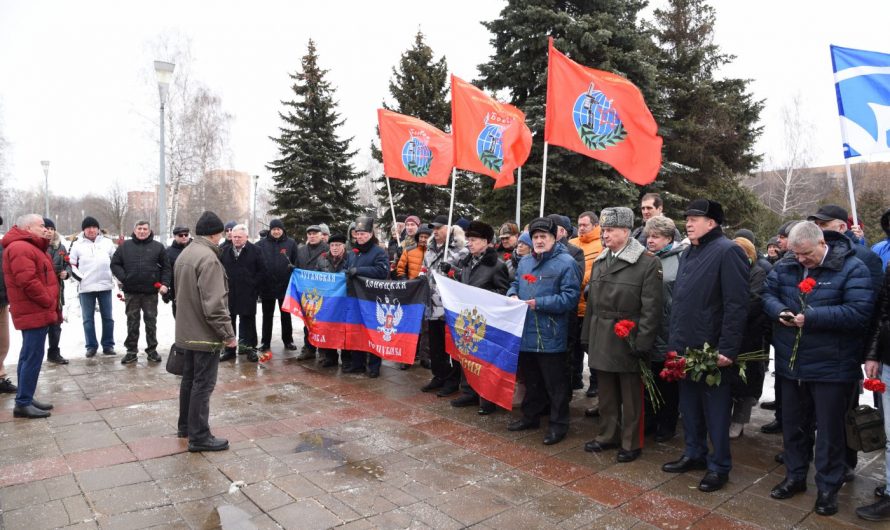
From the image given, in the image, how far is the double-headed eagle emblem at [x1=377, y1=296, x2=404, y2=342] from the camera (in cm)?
730

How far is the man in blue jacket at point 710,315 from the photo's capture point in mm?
4098

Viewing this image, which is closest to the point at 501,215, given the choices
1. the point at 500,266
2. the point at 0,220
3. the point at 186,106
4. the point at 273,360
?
the point at 273,360

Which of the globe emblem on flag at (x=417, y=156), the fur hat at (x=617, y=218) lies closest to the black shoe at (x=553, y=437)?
the fur hat at (x=617, y=218)

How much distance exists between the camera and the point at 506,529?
3590 millimetres

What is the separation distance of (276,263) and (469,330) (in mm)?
4381

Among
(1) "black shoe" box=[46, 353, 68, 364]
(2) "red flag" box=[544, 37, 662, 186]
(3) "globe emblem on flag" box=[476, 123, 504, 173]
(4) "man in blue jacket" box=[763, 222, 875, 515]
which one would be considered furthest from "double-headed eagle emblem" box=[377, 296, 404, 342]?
(1) "black shoe" box=[46, 353, 68, 364]

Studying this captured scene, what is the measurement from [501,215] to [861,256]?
39.2 feet

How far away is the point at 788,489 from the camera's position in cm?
402

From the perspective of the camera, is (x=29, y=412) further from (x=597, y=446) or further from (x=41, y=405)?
(x=597, y=446)

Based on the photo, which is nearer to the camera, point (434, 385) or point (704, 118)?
point (434, 385)

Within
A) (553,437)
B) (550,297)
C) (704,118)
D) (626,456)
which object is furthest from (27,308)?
(704,118)

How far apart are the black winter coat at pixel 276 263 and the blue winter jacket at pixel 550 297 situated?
15.2 ft

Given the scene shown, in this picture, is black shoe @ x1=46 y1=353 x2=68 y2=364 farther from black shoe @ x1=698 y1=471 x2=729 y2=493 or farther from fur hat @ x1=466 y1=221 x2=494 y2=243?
black shoe @ x1=698 y1=471 x2=729 y2=493

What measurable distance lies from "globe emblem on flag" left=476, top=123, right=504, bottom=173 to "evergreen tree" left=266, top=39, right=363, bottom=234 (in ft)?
59.9
